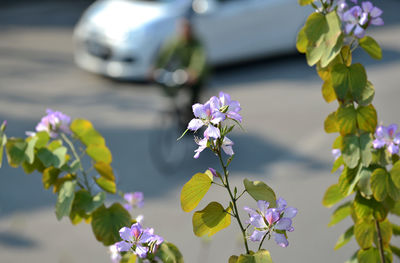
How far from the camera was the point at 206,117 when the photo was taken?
57.7 inches

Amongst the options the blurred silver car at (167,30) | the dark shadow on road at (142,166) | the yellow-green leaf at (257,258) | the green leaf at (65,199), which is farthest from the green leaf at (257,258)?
the blurred silver car at (167,30)

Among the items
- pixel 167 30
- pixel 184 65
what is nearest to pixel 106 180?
pixel 184 65

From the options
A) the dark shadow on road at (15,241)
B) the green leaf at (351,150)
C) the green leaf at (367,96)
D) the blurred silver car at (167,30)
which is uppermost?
the blurred silver car at (167,30)

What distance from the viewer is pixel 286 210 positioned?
1490 mm

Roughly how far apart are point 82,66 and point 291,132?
161 inches

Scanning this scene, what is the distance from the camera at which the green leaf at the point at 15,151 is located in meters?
1.91

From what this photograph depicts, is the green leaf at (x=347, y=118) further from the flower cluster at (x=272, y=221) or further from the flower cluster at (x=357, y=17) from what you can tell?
the flower cluster at (x=272, y=221)

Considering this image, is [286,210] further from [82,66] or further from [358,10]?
[82,66]

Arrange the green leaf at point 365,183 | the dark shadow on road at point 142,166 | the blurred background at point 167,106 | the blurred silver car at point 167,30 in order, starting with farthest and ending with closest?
the blurred silver car at point 167,30 < the dark shadow on road at point 142,166 < the blurred background at point 167,106 < the green leaf at point 365,183

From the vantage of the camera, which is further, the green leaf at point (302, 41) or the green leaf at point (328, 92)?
the green leaf at point (328, 92)

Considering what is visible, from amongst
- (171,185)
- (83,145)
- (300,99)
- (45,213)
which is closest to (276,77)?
(300,99)

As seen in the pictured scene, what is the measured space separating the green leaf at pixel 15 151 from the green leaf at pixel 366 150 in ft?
2.88

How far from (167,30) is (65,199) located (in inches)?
384

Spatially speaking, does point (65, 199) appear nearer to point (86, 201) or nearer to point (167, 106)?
point (86, 201)
